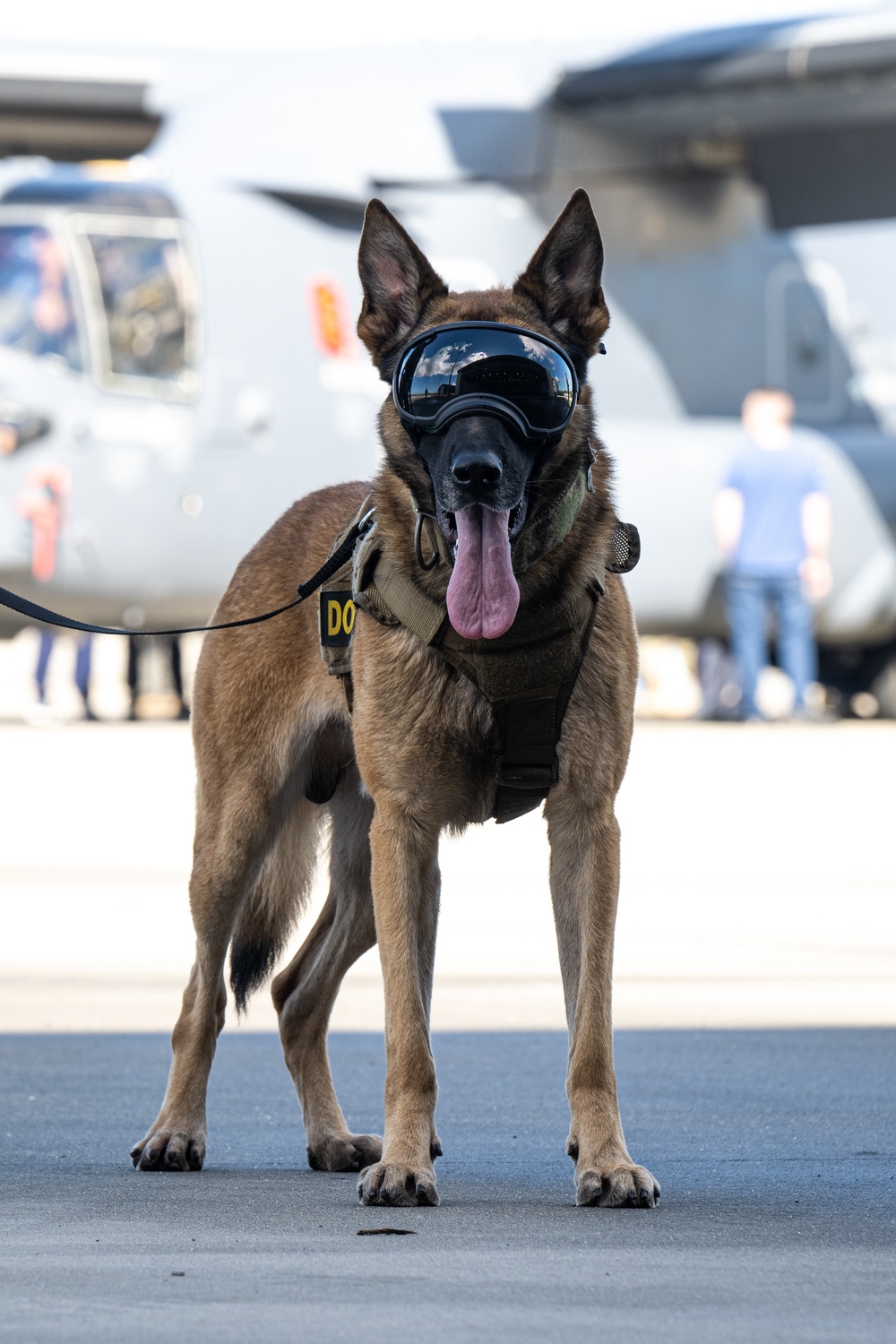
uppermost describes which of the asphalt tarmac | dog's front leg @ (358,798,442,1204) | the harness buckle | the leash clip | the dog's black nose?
the leash clip

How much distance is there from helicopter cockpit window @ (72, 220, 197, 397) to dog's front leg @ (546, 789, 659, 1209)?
14.1 metres

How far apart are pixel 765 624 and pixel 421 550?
15.8 meters

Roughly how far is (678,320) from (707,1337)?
18244 mm

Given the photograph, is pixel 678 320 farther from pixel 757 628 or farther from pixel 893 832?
pixel 893 832

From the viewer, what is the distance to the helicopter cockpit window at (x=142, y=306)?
1833 centimetres

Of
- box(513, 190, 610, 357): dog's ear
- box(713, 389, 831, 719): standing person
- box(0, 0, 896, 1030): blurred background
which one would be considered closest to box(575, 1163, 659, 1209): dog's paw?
box(513, 190, 610, 357): dog's ear

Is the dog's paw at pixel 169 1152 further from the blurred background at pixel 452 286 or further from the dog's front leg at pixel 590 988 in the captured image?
the blurred background at pixel 452 286

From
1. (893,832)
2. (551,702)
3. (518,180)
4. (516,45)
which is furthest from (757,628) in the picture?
(551,702)

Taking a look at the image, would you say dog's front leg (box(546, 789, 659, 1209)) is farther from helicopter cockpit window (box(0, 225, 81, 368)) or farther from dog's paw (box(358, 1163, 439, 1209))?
helicopter cockpit window (box(0, 225, 81, 368))

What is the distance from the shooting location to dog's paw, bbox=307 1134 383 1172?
5270 millimetres

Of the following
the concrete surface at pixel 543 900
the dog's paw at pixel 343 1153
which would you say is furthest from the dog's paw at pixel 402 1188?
the concrete surface at pixel 543 900

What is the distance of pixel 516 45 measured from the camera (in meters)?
21.1

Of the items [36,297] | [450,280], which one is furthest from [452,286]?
[36,297]

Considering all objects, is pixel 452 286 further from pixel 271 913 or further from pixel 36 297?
pixel 271 913
